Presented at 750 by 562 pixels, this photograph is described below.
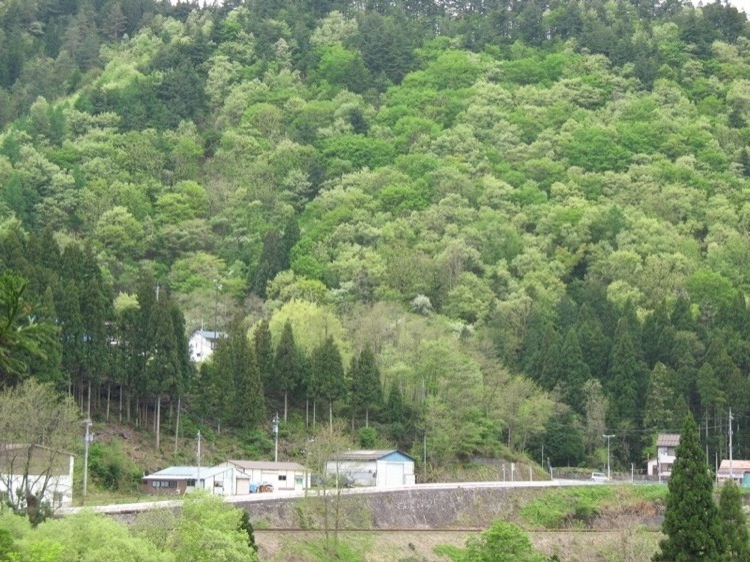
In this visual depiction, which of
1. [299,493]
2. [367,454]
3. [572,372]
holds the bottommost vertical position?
[299,493]

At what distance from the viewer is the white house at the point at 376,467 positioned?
69.8m

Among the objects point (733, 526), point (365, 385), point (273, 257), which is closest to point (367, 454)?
point (365, 385)

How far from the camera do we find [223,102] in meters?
152

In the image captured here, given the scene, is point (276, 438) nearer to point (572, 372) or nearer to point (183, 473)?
point (183, 473)

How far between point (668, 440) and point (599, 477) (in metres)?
6.38

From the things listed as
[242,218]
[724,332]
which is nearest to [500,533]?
[724,332]

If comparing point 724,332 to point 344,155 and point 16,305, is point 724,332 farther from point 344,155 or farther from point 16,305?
point 16,305

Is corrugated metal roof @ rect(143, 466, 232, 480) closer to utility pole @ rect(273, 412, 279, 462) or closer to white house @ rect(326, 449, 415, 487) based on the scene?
white house @ rect(326, 449, 415, 487)

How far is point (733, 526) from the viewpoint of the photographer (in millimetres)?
51219

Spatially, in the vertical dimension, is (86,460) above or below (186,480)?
above

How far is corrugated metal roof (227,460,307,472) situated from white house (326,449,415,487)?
1.53 metres

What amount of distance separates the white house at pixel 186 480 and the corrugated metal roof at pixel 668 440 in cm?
2788

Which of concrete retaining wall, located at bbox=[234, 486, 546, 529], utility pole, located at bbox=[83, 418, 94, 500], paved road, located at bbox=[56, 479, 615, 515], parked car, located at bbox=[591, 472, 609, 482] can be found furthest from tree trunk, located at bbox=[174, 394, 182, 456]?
parked car, located at bbox=[591, 472, 609, 482]

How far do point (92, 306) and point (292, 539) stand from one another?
19.0 metres
